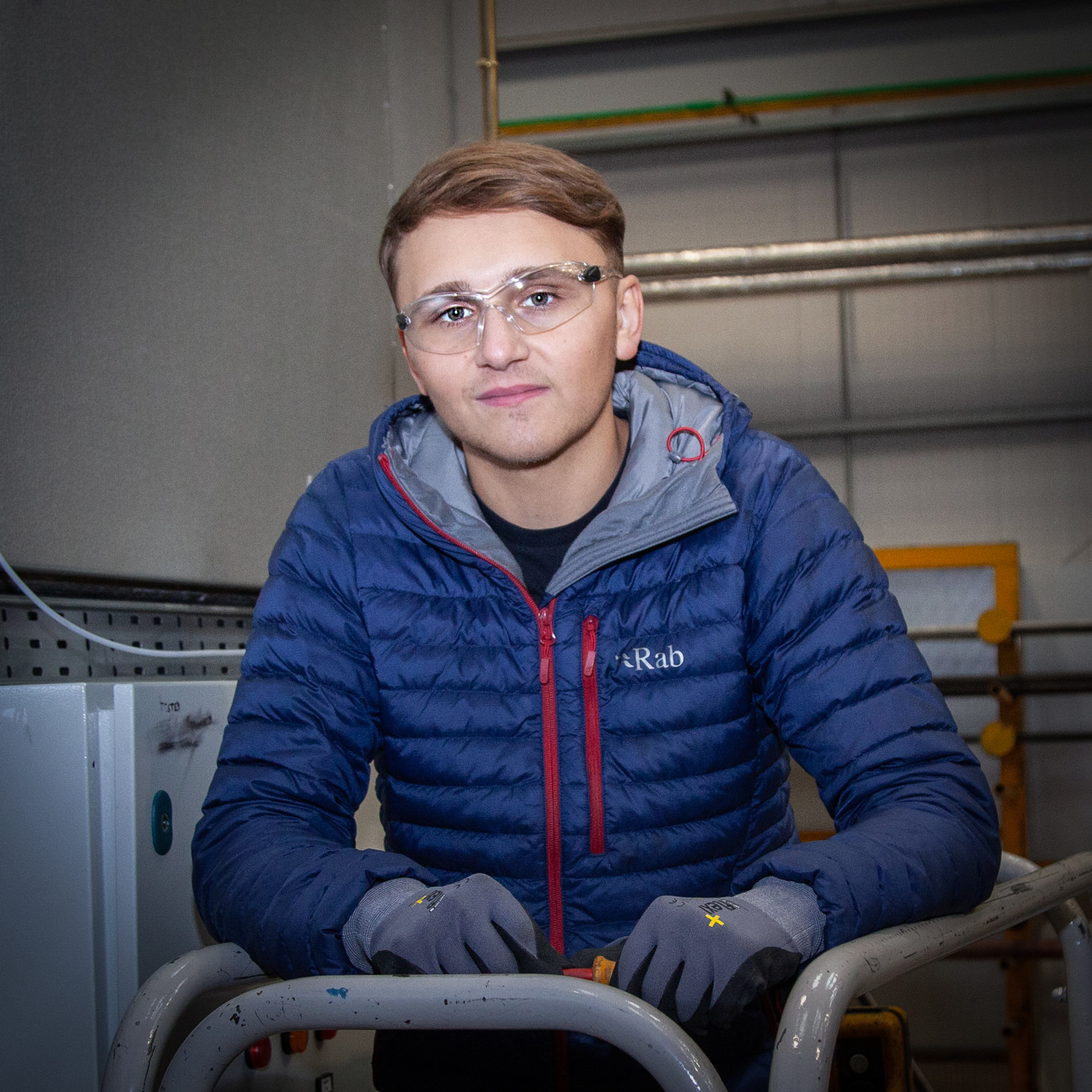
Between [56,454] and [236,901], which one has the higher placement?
[56,454]

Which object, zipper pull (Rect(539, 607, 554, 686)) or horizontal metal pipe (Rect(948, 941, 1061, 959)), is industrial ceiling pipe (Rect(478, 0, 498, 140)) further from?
horizontal metal pipe (Rect(948, 941, 1061, 959))

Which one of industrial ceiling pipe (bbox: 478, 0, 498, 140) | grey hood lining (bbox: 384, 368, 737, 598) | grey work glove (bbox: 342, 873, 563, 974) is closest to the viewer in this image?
grey work glove (bbox: 342, 873, 563, 974)

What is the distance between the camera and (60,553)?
4.74 ft

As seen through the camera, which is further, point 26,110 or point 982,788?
point 26,110

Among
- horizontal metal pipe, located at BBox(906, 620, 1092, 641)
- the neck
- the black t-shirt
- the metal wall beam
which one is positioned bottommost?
horizontal metal pipe, located at BBox(906, 620, 1092, 641)

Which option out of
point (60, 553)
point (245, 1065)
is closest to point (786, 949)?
point (245, 1065)

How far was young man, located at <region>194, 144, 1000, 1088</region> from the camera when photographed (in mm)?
1094

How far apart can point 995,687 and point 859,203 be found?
7.60 feet

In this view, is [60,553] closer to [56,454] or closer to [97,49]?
[56,454]

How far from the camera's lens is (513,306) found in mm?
1246

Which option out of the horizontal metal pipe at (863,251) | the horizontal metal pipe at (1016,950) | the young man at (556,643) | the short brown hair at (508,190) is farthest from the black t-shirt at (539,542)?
the horizontal metal pipe at (1016,950)

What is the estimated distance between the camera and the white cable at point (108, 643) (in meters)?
1.31

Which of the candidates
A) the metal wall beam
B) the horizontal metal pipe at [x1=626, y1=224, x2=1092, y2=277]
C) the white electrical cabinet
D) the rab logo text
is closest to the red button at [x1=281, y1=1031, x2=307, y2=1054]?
the white electrical cabinet

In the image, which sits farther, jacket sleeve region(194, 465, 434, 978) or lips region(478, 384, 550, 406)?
lips region(478, 384, 550, 406)
